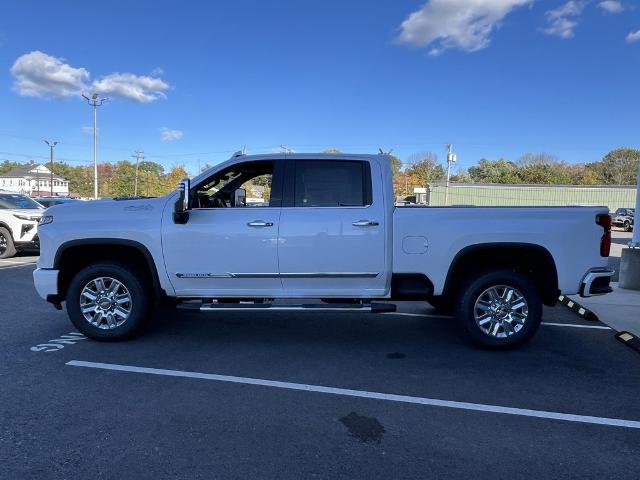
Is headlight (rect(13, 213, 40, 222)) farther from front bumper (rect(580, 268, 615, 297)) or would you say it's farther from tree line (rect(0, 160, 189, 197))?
tree line (rect(0, 160, 189, 197))

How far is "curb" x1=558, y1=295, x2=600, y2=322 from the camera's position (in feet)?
21.6

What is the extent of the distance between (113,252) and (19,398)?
1.89m

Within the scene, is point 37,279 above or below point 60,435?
above

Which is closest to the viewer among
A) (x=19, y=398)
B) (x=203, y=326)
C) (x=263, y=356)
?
(x=19, y=398)

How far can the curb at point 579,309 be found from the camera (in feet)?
21.6

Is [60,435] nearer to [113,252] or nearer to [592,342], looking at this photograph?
[113,252]

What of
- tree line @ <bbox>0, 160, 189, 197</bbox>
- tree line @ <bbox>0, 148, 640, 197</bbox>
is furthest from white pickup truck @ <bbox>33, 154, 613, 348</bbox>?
tree line @ <bbox>0, 148, 640, 197</bbox>

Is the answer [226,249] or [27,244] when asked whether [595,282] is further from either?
[27,244]

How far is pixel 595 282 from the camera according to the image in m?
4.91

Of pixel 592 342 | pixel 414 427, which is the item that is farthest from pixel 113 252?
pixel 592 342

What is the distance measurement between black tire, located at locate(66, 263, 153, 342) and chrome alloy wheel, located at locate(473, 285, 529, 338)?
3.65 m

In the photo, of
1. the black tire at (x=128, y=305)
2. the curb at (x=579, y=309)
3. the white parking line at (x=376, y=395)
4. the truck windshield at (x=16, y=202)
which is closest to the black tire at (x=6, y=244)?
the truck windshield at (x=16, y=202)

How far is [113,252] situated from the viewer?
5316mm

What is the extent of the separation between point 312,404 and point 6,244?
38.9 ft
